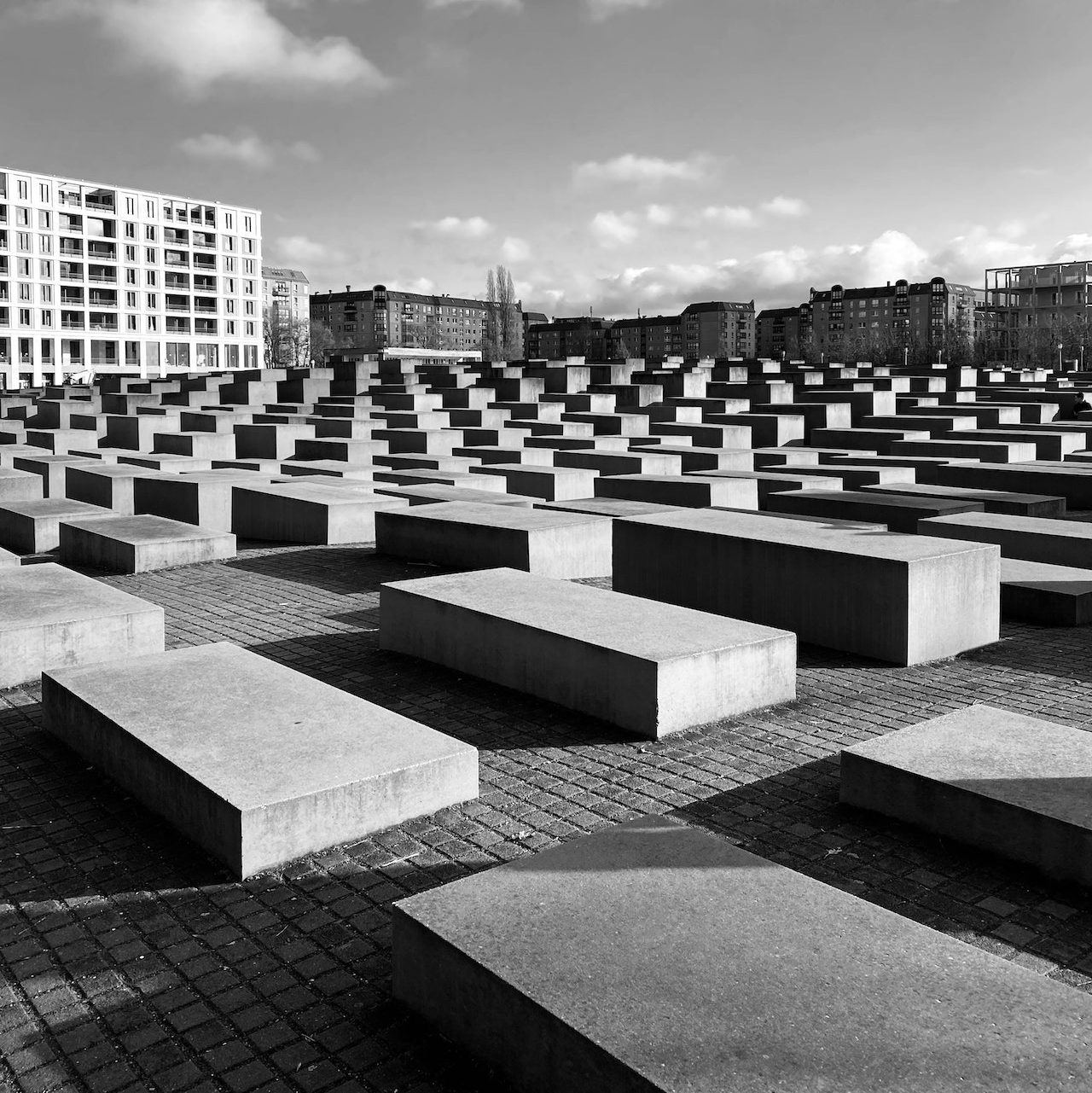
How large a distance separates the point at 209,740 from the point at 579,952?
105 inches

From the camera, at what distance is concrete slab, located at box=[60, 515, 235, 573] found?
11.9 m

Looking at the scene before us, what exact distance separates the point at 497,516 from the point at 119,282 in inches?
3579

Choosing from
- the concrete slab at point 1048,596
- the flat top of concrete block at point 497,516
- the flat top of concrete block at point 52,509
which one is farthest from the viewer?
the flat top of concrete block at point 52,509

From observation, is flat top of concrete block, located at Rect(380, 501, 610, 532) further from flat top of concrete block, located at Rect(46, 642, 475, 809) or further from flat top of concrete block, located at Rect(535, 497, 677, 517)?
flat top of concrete block, located at Rect(46, 642, 475, 809)

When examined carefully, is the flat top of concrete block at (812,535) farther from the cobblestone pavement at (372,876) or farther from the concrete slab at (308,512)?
the concrete slab at (308,512)

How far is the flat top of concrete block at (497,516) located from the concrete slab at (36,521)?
4.11 meters

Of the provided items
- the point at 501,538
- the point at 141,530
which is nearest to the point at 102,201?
the point at 141,530

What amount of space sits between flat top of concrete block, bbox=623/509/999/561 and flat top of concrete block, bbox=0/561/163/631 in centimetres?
442

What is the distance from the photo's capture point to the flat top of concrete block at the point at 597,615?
273 inches

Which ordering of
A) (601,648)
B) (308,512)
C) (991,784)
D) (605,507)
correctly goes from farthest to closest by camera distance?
(308,512)
(605,507)
(601,648)
(991,784)

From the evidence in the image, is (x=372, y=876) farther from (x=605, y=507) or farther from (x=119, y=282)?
(x=119, y=282)

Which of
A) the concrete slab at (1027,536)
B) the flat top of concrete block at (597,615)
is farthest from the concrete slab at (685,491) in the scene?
the flat top of concrete block at (597,615)

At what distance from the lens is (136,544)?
11.8m

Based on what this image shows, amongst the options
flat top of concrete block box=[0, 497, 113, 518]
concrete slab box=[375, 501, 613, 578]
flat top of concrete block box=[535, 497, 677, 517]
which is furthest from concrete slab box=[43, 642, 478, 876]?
flat top of concrete block box=[0, 497, 113, 518]
